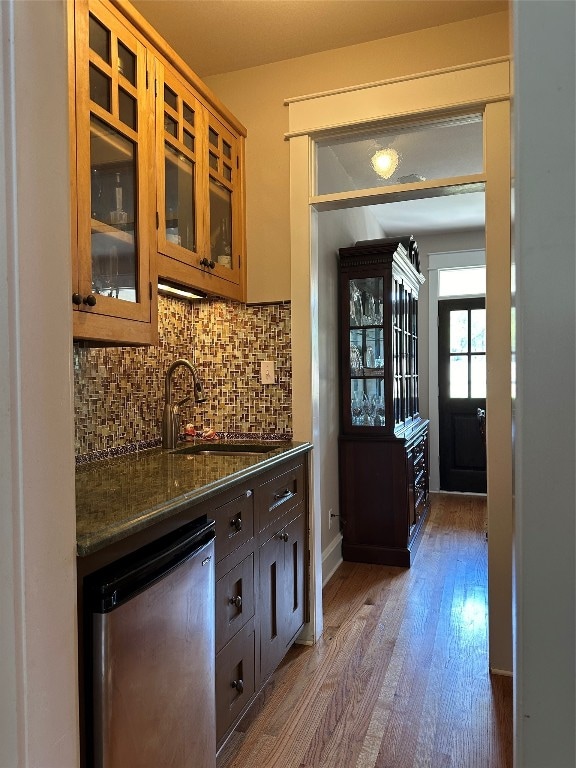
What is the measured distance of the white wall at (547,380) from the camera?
1.50 ft

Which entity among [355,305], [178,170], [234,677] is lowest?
[234,677]

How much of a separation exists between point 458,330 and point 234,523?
4719mm

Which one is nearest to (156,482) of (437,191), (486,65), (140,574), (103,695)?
(140,574)

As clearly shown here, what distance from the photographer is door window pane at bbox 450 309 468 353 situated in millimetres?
5961

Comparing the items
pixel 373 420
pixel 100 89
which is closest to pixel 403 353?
pixel 373 420

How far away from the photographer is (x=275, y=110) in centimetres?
277

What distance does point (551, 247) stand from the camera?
1.51 feet

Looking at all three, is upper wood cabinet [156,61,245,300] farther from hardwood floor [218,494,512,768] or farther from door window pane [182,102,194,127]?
hardwood floor [218,494,512,768]

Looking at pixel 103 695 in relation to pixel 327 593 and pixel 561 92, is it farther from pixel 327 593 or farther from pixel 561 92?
pixel 327 593

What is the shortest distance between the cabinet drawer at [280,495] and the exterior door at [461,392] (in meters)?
3.74

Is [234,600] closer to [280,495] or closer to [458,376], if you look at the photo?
[280,495]

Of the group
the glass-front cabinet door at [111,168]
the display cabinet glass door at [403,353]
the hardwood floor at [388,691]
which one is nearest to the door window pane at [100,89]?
the glass-front cabinet door at [111,168]

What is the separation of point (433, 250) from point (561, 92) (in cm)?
593

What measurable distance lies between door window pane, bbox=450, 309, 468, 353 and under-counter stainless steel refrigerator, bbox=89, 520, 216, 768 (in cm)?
487
